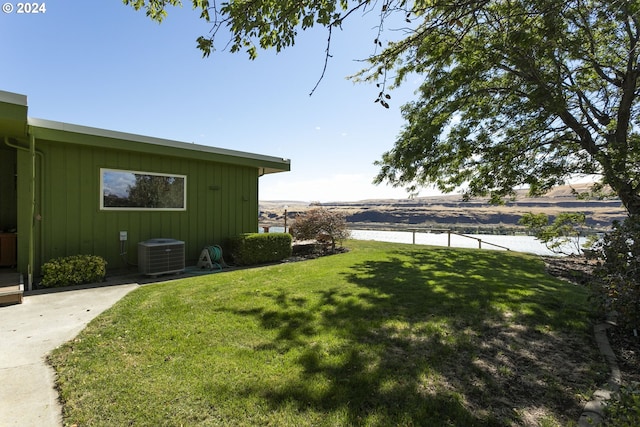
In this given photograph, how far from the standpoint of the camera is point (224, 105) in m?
9.95

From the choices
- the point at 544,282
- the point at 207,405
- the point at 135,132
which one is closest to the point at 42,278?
the point at 135,132

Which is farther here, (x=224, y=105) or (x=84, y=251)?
(x=224, y=105)

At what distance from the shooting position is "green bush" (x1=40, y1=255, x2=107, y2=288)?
503 centimetres

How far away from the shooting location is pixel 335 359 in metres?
2.52

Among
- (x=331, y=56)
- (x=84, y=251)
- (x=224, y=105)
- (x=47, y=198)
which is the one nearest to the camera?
(x=331, y=56)

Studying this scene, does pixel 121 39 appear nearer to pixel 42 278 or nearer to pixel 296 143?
pixel 42 278

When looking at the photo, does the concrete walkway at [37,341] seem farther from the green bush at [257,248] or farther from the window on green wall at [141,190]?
the green bush at [257,248]

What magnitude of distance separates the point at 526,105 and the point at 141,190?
32.7 ft

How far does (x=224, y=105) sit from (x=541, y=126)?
9.81 metres

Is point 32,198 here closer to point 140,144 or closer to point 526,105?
point 140,144

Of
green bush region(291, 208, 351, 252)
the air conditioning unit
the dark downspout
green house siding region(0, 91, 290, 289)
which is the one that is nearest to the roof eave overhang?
green house siding region(0, 91, 290, 289)

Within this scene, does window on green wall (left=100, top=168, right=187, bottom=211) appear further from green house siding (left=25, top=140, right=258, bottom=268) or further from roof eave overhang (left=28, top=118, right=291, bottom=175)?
roof eave overhang (left=28, top=118, right=291, bottom=175)

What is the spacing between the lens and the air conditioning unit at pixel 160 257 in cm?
598

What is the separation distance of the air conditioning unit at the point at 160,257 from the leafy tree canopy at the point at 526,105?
4.41 metres
